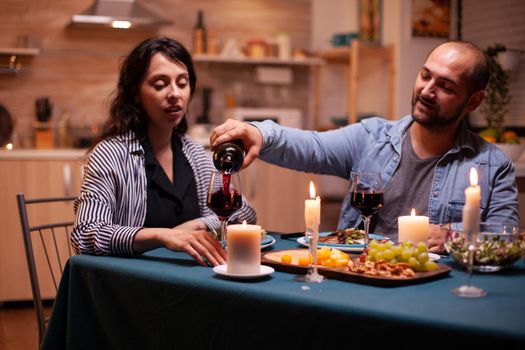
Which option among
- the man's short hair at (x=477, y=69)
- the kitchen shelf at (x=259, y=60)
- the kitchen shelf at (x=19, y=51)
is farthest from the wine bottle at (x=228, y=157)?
the kitchen shelf at (x=259, y=60)

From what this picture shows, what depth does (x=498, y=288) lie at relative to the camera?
1.54 metres

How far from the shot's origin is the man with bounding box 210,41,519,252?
229 centimetres

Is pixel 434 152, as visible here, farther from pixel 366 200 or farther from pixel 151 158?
pixel 151 158

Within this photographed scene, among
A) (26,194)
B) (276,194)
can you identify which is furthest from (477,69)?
(26,194)

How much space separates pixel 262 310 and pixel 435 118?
3.75 feet

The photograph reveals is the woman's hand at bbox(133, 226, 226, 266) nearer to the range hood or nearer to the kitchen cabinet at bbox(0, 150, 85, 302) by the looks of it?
the kitchen cabinet at bbox(0, 150, 85, 302)

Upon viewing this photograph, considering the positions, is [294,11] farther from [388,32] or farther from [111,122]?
[111,122]

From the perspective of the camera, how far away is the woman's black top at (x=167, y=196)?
2373 millimetres

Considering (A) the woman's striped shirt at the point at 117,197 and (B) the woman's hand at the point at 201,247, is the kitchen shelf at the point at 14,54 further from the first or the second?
(B) the woman's hand at the point at 201,247

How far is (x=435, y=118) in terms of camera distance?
235cm

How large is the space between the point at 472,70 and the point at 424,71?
0.16m

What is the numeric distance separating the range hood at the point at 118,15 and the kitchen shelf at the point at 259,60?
0.44 m

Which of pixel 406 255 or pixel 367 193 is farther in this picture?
pixel 367 193

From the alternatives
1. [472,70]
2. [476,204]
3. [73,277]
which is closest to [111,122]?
[73,277]
